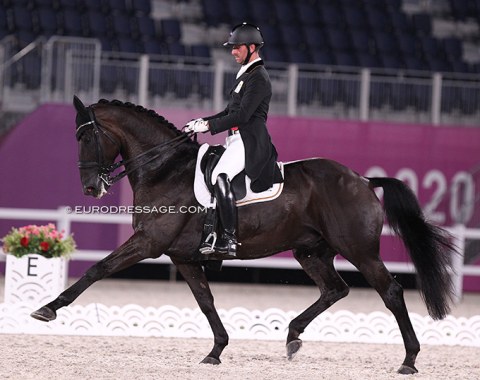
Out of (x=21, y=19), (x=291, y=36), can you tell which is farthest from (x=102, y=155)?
(x=291, y=36)

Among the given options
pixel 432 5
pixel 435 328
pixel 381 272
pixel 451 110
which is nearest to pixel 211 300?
pixel 381 272

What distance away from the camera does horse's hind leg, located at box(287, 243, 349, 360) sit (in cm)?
618

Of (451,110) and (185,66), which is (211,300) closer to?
(185,66)

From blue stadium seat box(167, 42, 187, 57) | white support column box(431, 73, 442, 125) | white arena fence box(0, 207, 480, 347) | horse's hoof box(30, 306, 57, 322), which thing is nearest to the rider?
horse's hoof box(30, 306, 57, 322)

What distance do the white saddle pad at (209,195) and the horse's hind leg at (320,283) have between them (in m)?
0.51

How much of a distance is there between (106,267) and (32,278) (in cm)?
198

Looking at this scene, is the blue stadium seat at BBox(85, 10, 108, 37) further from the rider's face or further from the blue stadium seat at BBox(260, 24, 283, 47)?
the rider's face

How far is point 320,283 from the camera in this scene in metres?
6.27

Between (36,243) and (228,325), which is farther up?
(36,243)

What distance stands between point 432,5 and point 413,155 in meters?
4.32

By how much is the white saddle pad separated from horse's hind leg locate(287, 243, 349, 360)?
51cm

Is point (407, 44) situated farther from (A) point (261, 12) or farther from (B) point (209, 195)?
(B) point (209, 195)

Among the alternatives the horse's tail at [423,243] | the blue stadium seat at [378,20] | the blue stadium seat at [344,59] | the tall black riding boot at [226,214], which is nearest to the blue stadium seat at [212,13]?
the blue stadium seat at [344,59]

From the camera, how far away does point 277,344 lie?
23.2 ft
